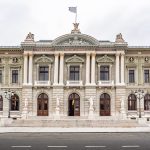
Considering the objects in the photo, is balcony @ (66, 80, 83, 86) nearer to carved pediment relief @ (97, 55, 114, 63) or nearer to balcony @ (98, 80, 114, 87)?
balcony @ (98, 80, 114, 87)

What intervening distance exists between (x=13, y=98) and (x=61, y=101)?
23.1 feet

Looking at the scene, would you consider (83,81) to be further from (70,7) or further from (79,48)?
(70,7)

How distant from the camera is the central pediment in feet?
171

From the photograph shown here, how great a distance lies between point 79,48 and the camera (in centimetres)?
5212

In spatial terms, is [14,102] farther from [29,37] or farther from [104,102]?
[104,102]

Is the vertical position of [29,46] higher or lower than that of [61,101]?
higher

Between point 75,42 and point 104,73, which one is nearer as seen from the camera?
point 75,42

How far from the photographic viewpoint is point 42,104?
5250 centimetres

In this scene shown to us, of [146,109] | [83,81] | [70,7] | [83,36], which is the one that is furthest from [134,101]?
[70,7]

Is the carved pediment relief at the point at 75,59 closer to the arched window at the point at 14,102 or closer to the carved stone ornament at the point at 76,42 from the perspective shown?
the carved stone ornament at the point at 76,42

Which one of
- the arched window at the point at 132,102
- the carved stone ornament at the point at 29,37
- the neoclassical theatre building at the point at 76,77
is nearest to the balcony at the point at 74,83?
the neoclassical theatre building at the point at 76,77

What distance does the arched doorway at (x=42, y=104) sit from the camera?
5232 cm

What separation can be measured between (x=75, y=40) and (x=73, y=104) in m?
8.93

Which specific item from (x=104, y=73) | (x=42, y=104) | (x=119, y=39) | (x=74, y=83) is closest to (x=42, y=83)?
(x=42, y=104)
